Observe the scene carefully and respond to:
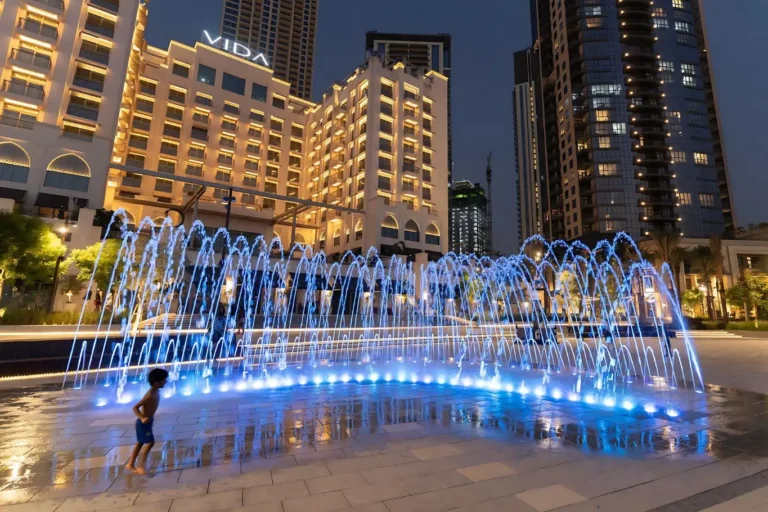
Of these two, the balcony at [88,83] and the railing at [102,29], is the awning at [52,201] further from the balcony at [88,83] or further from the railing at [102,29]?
the railing at [102,29]

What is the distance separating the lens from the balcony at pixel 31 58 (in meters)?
33.8

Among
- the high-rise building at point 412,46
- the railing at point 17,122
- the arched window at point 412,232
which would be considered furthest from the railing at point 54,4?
the high-rise building at point 412,46

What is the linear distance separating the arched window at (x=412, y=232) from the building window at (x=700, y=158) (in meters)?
52.3

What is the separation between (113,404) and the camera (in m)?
7.94

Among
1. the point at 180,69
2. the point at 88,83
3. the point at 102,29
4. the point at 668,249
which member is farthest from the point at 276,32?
the point at 668,249

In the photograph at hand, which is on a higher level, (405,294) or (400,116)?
(400,116)

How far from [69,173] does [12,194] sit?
4307 millimetres

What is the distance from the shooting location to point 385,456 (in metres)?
5.07

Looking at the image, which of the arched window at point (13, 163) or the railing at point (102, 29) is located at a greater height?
the railing at point (102, 29)

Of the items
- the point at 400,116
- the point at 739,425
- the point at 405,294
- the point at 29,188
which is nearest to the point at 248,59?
the point at 400,116

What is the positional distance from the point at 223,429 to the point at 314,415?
1596 mm

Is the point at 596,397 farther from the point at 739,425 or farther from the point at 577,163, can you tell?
the point at 577,163

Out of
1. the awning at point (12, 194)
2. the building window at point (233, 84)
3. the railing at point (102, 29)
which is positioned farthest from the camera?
the building window at point (233, 84)

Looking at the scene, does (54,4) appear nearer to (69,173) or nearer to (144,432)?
(69,173)
